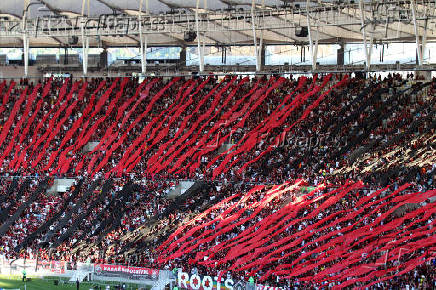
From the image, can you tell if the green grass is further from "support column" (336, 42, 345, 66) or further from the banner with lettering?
"support column" (336, 42, 345, 66)

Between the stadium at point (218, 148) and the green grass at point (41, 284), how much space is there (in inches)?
4.9

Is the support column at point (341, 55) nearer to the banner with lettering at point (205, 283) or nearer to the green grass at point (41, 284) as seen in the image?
the banner with lettering at point (205, 283)

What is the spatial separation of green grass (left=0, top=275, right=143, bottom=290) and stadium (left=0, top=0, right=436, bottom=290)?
0.41 feet

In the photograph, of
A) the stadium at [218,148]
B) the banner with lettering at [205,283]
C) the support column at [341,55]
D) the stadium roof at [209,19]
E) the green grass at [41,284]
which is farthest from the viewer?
the support column at [341,55]

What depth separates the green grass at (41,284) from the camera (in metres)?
45.9

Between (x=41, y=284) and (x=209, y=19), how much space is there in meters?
20.0

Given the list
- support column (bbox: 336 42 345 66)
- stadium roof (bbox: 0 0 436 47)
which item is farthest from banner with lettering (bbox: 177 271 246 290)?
support column (bbox: 336 42 345 66)

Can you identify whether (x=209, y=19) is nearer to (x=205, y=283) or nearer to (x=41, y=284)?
(x=205, y=283)

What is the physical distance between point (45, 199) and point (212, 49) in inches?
721

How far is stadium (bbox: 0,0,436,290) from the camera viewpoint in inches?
1753

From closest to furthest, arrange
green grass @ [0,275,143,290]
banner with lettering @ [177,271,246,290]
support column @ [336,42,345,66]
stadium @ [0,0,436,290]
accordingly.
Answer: banner with lettering @ [177,271,246,290]
stadium @ [0,0,436,290]
green grass @ [0,275,143,290]
support column @ [336,42,345,66]

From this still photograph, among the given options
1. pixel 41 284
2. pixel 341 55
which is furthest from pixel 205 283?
pixel 341 55

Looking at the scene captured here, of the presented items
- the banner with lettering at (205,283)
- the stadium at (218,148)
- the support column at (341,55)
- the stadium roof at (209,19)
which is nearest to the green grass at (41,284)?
the stadium at (218,148)

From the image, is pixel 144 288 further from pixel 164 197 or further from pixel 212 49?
pixel 212 49
